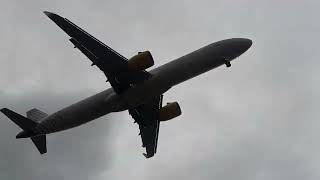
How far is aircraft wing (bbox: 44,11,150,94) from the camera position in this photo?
87938 mm

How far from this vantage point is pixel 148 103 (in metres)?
102

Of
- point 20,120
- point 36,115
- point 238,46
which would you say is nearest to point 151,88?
point 238,46

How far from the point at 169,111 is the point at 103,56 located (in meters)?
15.2

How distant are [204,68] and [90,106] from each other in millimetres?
16650

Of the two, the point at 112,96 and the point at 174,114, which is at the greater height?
the point at 112,96

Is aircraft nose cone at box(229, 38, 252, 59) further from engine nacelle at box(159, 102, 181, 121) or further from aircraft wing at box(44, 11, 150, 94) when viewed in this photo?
aircraft wing at box(44, 11, 150, 94)

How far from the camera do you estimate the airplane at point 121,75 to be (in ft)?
A: 298

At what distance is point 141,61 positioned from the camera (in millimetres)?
91000

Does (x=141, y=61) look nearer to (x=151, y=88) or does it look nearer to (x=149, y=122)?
(x=151, y=88)

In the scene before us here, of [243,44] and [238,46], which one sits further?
[243,44]

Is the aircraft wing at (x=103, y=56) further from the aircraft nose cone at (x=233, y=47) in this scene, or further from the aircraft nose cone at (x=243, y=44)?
the aircraft nose cone at (x=243, y=44)

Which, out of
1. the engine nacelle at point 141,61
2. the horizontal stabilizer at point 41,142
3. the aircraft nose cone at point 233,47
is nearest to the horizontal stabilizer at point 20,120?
the horizontal stabilizer at point 41,142

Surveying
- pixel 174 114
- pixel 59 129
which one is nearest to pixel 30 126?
pixel 59 129

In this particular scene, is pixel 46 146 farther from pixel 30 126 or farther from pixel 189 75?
pixel 189 75
